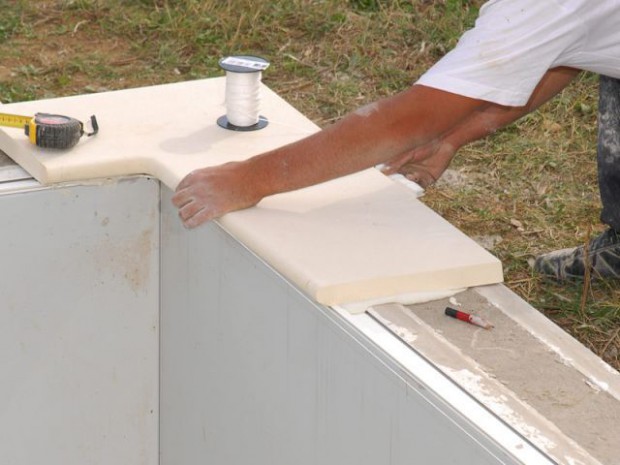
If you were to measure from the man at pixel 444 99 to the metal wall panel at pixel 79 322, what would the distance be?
1.00 ft

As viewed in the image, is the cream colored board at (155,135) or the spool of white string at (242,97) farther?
the spool of white string at (242,97)

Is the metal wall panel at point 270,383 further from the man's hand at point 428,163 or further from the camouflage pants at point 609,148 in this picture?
the camouflage pants at point 609,148

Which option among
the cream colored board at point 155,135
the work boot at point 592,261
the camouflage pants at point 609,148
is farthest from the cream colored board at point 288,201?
the work boot at point 592,261

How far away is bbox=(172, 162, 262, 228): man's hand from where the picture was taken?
2590 millimetres

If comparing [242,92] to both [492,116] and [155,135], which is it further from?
[492,116]

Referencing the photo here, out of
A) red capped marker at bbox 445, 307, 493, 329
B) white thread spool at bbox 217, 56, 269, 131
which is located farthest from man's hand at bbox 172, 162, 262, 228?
red capped marker at bbox 445, 307, 493, 329

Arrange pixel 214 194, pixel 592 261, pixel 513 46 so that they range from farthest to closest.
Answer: pixel 592 261, pixel 214 194, pixel 513 46

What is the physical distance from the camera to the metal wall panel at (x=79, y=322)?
2.78 meters

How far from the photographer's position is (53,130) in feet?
9.15

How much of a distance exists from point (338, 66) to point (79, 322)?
2.47 meters

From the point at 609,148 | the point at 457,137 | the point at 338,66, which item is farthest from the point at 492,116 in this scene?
the point at 338,66

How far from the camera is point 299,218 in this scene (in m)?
2.59

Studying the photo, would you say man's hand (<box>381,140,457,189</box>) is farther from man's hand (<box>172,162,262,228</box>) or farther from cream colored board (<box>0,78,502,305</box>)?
man's hand (<box>172,162,262,228</box>)

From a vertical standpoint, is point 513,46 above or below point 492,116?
above
